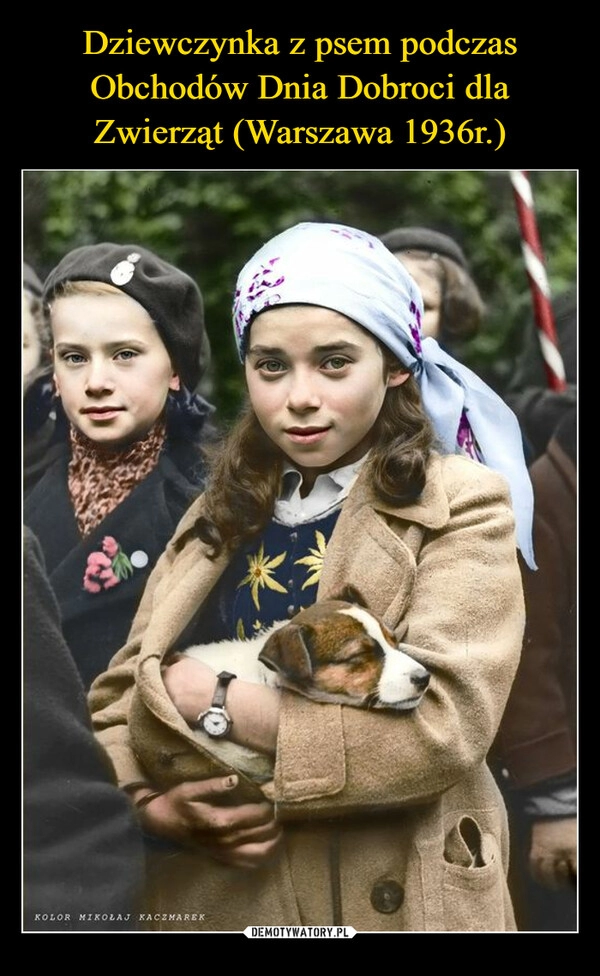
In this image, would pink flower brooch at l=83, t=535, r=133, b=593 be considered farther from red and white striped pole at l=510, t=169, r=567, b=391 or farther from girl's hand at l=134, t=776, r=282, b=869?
red and white striped pole at l=510, t=169, r=567, b=391

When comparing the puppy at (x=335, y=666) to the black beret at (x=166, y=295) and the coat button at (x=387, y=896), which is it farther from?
the black beret at (x=166, y=295)

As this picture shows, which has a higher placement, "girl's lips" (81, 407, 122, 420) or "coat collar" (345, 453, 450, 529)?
"girl's lips" (81, 407, 122, 420)

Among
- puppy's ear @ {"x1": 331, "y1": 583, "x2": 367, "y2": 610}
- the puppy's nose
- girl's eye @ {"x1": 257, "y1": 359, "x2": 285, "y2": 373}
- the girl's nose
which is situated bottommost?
the puppy's nose

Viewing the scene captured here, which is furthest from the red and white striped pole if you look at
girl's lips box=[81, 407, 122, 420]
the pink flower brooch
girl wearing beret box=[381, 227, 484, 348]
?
the pink flower brooch

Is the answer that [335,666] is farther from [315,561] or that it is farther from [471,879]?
[471,879]

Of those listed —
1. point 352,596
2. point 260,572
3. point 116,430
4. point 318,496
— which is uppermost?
point 116,430

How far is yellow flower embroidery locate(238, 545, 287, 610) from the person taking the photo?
16.2 ft

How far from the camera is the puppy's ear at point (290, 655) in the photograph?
4668 millimetres

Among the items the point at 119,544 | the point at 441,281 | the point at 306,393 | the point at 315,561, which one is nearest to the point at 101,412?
the point at 119,544

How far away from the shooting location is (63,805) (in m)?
5.05

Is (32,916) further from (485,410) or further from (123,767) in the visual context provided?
(485,410)

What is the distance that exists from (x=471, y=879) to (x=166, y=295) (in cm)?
227

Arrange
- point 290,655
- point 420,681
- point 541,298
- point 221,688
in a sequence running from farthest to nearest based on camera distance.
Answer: point 541,298, point 221,688, point 290,655, point 420,681

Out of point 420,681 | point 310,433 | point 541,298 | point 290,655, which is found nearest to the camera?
point 420,681
